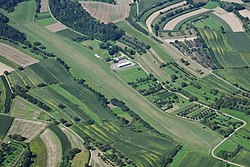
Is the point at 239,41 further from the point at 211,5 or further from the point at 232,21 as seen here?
the point at 211,5

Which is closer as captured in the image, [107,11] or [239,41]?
[239,41]

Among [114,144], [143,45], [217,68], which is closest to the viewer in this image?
[114,144]

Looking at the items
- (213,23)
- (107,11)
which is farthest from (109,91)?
(213,23)

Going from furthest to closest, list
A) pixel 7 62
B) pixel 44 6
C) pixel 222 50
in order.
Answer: pixel 44 6
pixel 222 50
pixel 7 62

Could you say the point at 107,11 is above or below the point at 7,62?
above

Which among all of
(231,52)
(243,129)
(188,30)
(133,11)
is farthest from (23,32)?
(243,129)

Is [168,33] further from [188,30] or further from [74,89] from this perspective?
[74,89]

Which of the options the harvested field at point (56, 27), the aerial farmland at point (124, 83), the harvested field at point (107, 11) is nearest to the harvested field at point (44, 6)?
the aerial farmland at point (124, 83)
